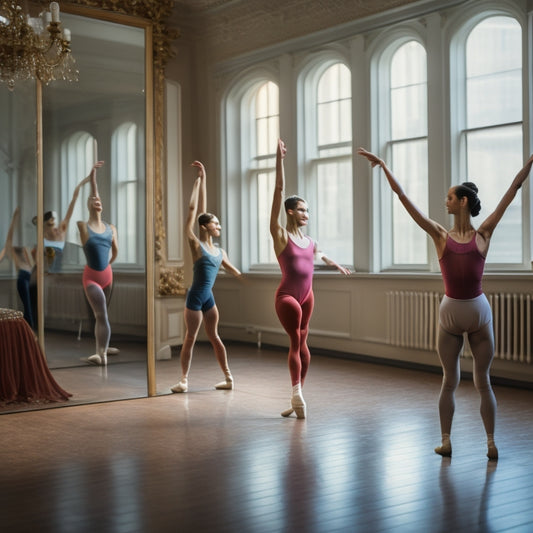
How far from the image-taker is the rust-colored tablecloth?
19.0 feet

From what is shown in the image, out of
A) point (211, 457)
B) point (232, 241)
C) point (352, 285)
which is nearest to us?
point (211, 457)

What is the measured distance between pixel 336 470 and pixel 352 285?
180 inches

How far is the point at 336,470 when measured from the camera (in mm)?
4199

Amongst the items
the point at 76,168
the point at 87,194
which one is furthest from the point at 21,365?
the point at 76,168

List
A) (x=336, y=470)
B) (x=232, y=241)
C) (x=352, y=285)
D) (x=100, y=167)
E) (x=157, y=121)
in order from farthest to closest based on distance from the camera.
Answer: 1. (x=232, y=241)
2. (x=157, y=121)
3. (x=352, y=285)
4. (x=100, y=167)
5. (x=336, y=470)

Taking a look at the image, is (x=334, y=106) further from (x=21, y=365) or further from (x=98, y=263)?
(x=21, y=365)

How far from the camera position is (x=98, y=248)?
623 centimetres

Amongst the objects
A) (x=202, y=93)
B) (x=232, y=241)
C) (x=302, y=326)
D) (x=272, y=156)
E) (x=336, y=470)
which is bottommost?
(x=336, y=470)

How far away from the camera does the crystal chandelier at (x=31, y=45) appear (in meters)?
5.48

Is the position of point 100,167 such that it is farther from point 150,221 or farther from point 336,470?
point 336,470

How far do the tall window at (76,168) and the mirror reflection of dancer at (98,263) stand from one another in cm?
5

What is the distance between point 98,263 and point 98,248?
0.38ft

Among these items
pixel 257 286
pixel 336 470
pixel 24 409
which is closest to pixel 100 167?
pixel 24 409

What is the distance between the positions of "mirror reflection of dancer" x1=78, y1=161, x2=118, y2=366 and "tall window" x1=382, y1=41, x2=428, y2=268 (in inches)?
131
